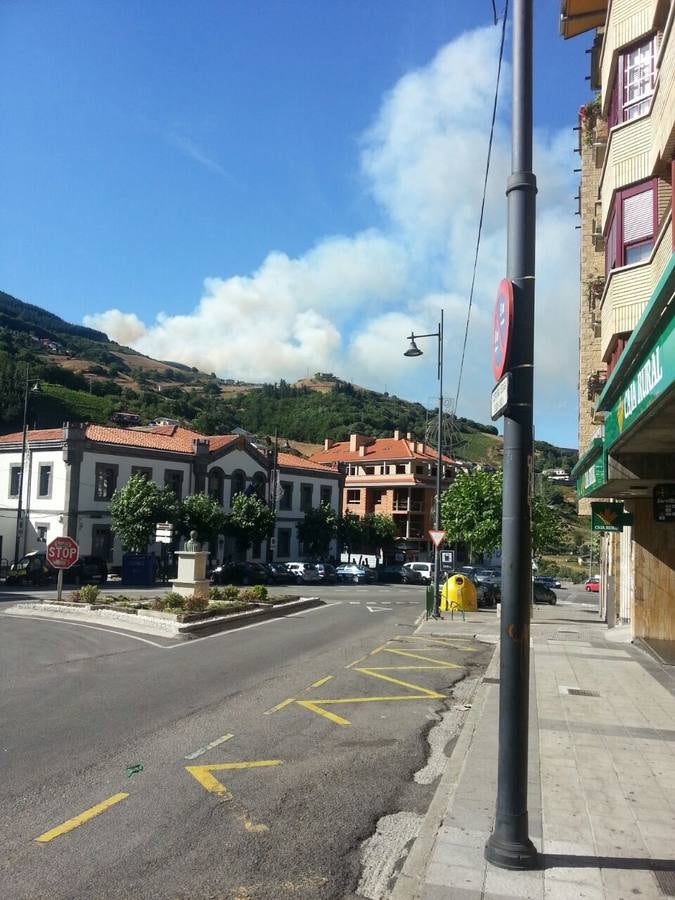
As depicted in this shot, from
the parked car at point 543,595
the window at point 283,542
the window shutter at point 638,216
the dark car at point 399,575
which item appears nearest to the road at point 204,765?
the window shutter at point 638,216

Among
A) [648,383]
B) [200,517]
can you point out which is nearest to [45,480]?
[200,517]

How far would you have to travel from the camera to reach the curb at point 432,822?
480 cm

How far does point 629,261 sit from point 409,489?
2418 inches

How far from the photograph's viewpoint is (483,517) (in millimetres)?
32812

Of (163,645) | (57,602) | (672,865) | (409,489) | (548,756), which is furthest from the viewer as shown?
(409,489)

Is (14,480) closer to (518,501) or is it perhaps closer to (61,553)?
(61,553)

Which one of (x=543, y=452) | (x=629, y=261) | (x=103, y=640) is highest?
(x=543, y=452)

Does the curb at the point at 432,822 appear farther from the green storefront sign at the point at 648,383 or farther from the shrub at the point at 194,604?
the shrub at the point at 194,604

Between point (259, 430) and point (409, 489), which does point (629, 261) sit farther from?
point (259, 430)

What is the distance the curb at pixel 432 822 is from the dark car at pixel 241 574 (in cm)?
3444

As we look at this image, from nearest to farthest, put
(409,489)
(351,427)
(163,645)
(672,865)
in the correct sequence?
(672,865), (163,645), (409,489), (351,427)

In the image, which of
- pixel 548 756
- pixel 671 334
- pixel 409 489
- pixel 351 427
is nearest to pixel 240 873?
pixel 548 756

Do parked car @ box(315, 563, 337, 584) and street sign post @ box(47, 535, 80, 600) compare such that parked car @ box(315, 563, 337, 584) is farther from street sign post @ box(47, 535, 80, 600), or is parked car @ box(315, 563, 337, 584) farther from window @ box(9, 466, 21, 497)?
street sign post @ box(47, 535, 80, 600)

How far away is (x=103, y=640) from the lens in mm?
17141
